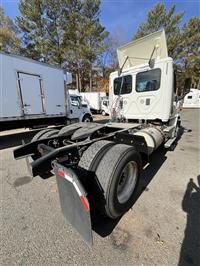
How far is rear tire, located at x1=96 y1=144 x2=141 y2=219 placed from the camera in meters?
1.84

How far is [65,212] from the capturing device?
1836 mm

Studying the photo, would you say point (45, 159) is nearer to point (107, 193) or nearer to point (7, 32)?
point (107, 193)

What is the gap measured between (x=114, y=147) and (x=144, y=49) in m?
3.87

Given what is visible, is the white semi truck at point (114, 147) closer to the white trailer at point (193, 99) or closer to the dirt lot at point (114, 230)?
the dirt lot at point (114, 230)

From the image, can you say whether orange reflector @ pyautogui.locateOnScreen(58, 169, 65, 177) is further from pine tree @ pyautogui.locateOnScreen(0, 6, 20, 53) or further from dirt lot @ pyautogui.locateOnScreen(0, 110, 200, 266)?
pine tree @ pyautogui.locateOnScreen(0, 6, 20, 53)

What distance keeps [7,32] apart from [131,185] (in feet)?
90.4

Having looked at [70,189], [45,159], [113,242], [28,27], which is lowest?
[113,242]

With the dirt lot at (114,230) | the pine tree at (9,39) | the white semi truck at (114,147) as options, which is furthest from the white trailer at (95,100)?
the dirt lot at (114,230)

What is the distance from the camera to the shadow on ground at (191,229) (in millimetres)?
1549

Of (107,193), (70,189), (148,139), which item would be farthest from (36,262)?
(148,139)

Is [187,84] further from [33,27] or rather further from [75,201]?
[33,27]

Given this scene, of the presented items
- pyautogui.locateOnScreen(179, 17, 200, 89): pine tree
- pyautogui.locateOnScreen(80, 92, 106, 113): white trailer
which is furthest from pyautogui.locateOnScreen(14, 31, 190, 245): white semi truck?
pyautogui.locateOnScreen(179, 17, 200, 89): pine tree

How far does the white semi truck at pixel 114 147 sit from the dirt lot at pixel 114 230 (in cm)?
25

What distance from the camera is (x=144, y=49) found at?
4586 millimetres
